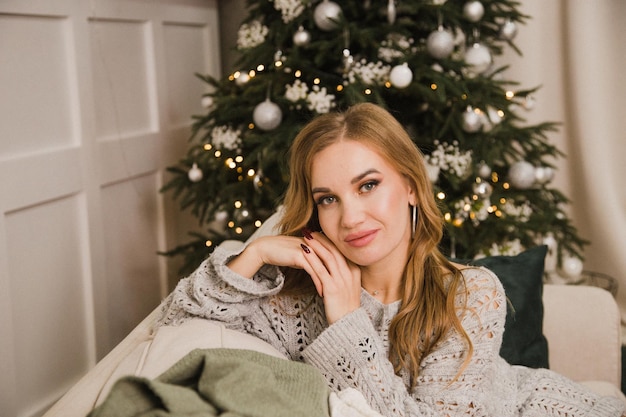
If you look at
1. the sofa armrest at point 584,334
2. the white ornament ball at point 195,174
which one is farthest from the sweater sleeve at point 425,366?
the white ornament ball at point 195,174

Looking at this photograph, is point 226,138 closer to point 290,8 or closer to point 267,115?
point 267,115

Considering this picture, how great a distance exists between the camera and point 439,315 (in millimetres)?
1533

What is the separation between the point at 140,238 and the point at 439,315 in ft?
5.84

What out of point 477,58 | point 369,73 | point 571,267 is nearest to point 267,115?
point 369,73

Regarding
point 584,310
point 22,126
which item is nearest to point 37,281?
point 22,126

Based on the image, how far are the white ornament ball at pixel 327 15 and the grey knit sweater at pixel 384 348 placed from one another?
1.17 meters

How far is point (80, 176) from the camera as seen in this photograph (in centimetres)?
248

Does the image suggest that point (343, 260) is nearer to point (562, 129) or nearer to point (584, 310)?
point (584, 310)

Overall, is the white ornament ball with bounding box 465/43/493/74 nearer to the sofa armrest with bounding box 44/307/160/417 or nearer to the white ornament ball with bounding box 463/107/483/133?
the white ornament ball with bounding box 463/107/483/133

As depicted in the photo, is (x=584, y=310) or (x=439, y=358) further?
(x=584, y=310)

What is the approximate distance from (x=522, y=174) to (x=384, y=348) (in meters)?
1.45

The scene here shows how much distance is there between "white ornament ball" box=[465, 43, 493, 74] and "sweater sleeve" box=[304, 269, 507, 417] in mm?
1391

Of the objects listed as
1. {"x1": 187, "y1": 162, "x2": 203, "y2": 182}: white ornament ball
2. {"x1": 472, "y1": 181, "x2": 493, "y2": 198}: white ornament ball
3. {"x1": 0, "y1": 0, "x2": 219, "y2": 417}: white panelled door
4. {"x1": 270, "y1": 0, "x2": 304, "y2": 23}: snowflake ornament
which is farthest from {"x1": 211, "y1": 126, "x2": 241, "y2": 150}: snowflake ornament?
{"x1": 472, "y1": 181, "x2": 493, "y2": 198}: white ornament ball

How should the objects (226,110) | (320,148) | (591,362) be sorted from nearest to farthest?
(320,148) < (591,362) < (226,110)
